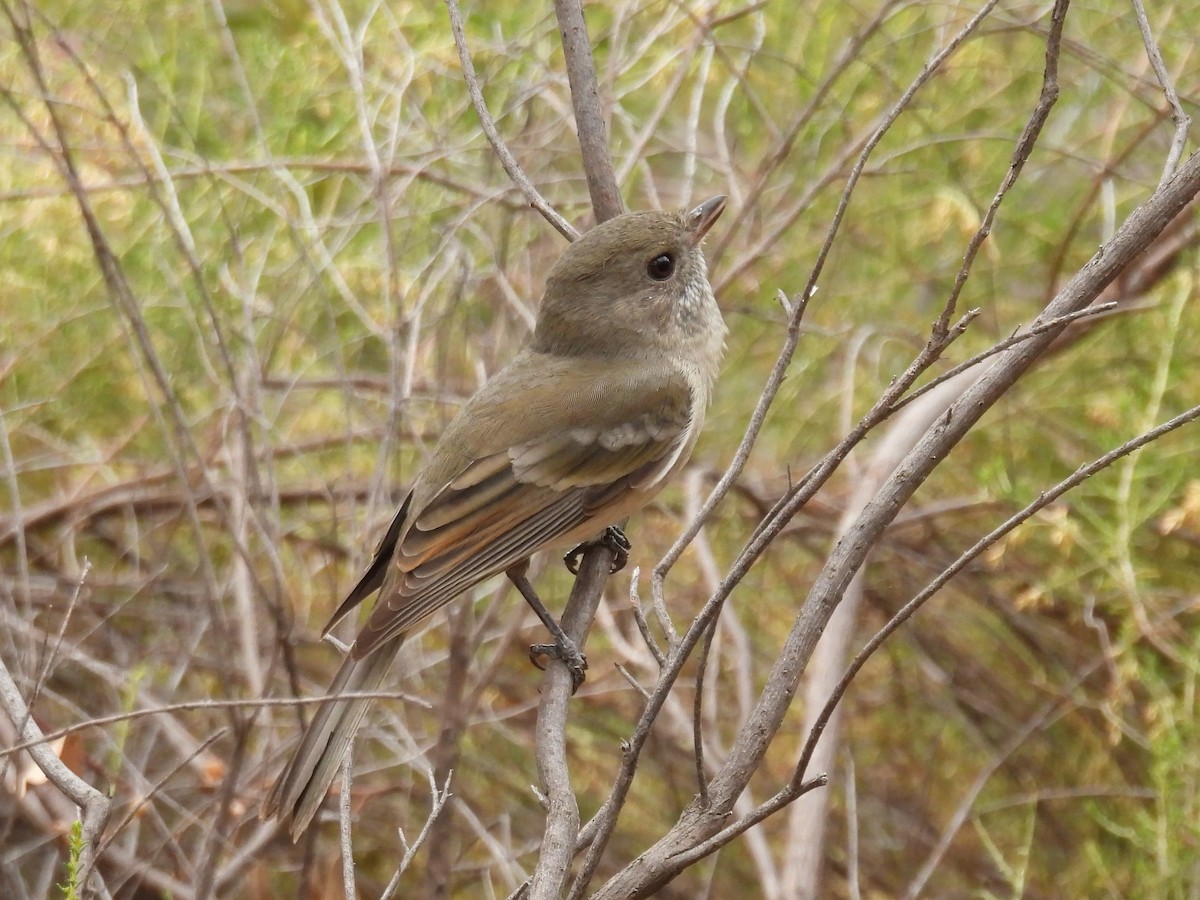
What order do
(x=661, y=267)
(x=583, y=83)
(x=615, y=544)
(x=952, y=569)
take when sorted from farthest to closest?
(x=661, y=267) → (x=615, y=544) → (x=583, y=83) → (x=952, y=569)

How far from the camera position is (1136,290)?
5090 mm

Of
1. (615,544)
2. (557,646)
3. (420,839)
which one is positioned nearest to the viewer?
(420,839)

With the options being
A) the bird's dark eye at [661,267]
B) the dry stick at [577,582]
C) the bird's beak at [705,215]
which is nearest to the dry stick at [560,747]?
the dry stick at [577,582]

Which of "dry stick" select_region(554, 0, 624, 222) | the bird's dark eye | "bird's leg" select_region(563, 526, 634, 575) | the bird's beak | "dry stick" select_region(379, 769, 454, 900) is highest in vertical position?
"dry stick" select_region(554, 0, 624, 222)

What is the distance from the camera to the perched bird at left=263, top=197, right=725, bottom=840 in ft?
12.4

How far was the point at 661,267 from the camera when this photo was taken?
4.14m

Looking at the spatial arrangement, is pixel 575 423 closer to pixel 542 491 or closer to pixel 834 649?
pixel 542 491

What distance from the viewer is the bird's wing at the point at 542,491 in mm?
3715

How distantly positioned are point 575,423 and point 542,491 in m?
0.24

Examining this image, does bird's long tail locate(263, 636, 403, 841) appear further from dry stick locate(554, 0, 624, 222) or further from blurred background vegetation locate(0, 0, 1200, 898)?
dry stick locate(554, 0, 624, 222)

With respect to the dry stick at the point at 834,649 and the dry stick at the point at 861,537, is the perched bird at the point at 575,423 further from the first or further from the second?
the dry stick at the point at 861,537

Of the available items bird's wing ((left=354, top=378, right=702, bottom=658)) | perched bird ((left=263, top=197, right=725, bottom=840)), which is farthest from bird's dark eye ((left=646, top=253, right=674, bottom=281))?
bird's wing ((left=354, top=378, right=702, bottom=658))

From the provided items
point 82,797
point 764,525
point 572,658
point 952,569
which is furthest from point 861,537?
point 82,797

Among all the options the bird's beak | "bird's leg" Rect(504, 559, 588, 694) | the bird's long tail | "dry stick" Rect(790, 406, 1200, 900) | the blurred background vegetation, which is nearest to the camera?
"dry stick" Rect(790, 406, 1200, 900)
